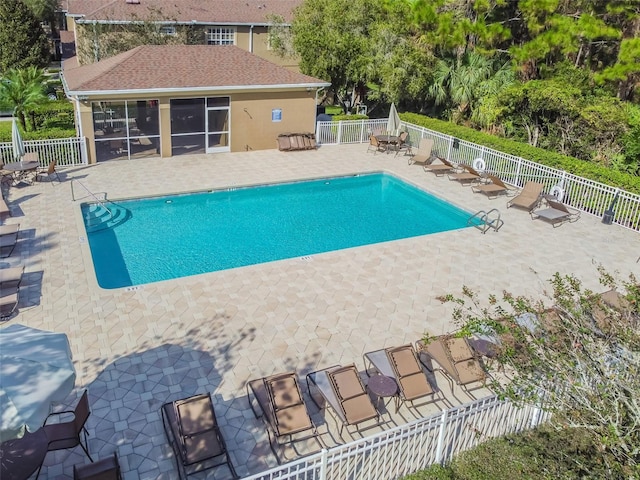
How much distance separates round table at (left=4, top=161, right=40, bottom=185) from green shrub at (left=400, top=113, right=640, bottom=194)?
1609cm

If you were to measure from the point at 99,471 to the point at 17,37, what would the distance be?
38861 millimetres

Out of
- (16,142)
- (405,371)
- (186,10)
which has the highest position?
(186,10)

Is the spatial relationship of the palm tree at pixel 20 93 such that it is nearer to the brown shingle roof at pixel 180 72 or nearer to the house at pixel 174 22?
the brown shingle roof at pixel 180 72

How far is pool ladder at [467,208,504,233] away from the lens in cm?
1708

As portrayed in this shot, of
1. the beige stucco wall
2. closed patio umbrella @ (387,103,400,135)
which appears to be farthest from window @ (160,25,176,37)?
closed patio umbrella @ (387,103,400,135)

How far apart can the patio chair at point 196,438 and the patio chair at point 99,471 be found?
0.93 m

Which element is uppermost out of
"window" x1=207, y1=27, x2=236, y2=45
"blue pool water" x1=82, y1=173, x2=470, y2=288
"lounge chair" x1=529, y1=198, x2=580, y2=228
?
"window" x1=207, y1=27, x2=236, y2=45

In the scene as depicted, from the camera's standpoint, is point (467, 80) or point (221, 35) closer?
point (467, 80)

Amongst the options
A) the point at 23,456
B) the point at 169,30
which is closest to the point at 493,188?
the point at 23,456

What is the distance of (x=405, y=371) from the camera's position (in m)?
9.63

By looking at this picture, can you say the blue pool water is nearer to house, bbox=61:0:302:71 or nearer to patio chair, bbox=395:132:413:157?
patio chair, bbox=395:132:413:157

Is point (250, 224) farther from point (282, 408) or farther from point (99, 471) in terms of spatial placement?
point (99, 471)

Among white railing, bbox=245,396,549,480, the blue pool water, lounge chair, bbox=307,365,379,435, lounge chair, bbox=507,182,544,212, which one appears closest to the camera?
white railing, bbox=245,396,549,480

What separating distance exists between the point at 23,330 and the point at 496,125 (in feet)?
76.1
